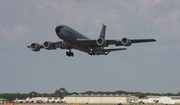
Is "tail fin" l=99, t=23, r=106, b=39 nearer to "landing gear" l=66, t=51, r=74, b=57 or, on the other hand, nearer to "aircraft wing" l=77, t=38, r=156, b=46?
"landing gear" l=66, t=51, r=74, b=57

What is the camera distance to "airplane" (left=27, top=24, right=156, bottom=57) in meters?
71.3

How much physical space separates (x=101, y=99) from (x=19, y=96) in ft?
201

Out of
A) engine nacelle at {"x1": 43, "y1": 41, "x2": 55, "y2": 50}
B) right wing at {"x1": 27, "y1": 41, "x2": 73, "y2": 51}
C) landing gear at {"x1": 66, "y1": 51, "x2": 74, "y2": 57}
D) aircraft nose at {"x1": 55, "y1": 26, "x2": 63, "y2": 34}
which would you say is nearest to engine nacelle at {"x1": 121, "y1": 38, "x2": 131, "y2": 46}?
right wing at {"x1": 27, "y1": 41, "x2": 73, "y2": 51}

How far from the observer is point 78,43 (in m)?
73.8

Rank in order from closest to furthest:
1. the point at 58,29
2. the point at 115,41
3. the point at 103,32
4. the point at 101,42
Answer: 1. the point at 58,29
2. the point at 101,42
3. the point at 115,41
4. the point at 103,32

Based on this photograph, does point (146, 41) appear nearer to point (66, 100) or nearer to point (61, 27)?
point (61, 27)

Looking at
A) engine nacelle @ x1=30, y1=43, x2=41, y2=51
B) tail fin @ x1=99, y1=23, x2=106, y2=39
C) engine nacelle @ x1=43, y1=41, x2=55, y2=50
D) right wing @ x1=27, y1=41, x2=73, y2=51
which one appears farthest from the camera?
tail fin @ x1=99, y1=23, x2=106, y2=39

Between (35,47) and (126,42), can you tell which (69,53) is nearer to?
(35,47)

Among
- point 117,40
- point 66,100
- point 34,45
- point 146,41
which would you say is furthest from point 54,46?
point 66,100

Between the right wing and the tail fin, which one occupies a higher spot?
the tail fin

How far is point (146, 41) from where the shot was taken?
74.1m

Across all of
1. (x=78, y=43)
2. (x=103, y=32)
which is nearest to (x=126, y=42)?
(x=78, y=43)

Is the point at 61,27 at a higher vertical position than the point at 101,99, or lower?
higher

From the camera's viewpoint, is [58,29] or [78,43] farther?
[78,43]
